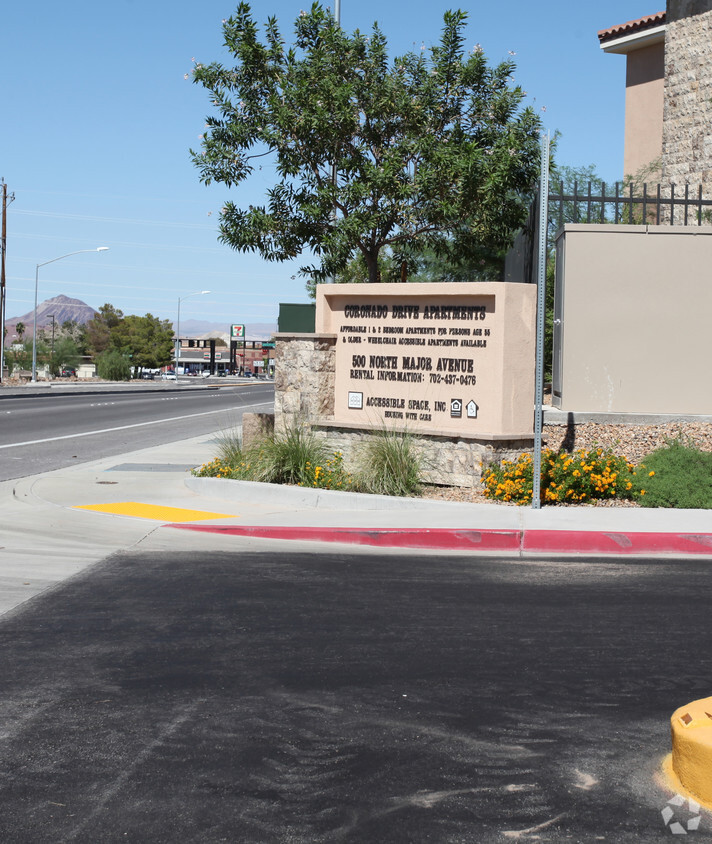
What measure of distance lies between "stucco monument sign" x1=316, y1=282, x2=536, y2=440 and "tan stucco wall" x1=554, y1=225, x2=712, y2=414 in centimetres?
156

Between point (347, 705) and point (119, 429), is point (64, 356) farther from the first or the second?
point (347, 705)

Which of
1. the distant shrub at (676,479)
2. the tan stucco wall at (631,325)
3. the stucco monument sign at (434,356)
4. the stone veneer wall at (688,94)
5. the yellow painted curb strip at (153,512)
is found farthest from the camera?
the stone veneer wall at (688,94)

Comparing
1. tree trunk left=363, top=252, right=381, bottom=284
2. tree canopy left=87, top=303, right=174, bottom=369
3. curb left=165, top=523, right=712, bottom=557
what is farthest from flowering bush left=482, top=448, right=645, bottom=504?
tree canopy left=87, top=303, right=174, bottom=369

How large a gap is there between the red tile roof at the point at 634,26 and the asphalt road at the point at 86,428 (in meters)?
17.1

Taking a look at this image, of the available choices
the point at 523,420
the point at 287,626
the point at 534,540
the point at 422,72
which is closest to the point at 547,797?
the point at 287,626

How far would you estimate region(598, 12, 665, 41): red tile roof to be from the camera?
3162 cm

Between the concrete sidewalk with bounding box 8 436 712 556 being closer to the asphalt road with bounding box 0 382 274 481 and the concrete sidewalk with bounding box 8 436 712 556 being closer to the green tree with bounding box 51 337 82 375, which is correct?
the asphalt road with bounding box 0 382 274 481

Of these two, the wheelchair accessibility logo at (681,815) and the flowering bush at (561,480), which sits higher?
the flowering bush at (561,480)

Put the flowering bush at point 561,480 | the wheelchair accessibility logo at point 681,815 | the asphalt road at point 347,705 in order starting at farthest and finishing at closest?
the flowering bush at point 561,480 → the asphalt road at point 347,705 → the wheelchair accessibility logo at point 681,815

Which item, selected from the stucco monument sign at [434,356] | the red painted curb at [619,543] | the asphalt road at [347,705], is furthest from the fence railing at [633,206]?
the asphalt road at [347,705]

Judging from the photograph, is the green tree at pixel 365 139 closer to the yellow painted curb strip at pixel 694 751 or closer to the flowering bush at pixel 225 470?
the flowering bush at pixel 225 470

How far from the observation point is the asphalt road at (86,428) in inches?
773

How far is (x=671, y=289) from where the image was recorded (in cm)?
1428

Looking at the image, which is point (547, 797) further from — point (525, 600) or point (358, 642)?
point (525, 600)
